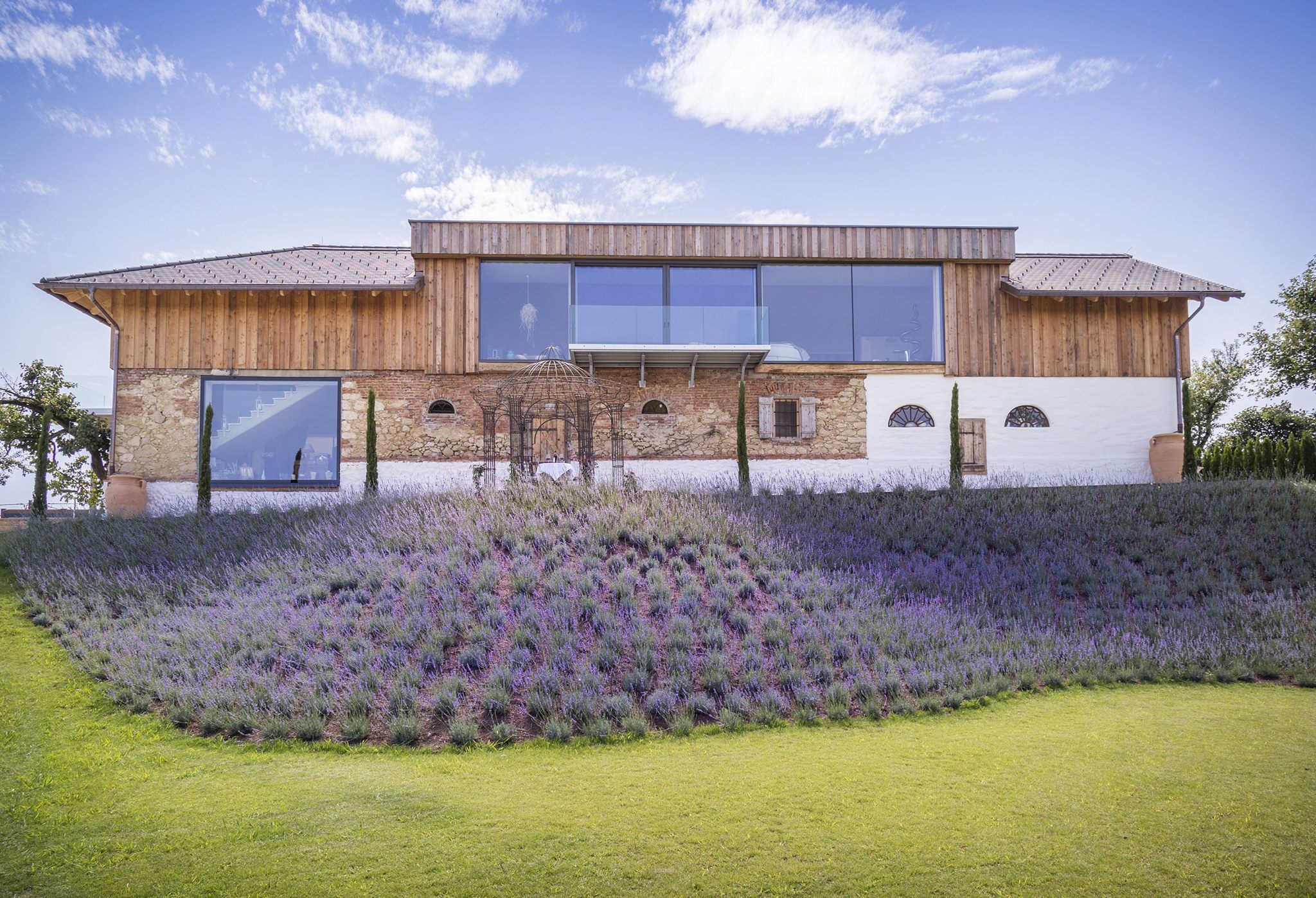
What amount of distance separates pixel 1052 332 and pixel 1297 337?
12.4m

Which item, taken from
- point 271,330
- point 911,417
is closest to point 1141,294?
point 911,417

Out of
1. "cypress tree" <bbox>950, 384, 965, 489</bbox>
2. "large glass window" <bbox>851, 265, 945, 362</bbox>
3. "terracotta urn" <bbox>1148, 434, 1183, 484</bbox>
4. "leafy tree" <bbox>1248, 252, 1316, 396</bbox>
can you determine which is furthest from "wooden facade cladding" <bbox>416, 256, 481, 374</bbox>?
"leafy tree" <bbox>1248, 252, 1316, 396</bbox>

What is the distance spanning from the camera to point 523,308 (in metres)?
18.4

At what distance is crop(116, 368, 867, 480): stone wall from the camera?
1762 centimetres

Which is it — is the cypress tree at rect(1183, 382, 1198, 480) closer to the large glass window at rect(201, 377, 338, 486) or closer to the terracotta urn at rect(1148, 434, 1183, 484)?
the terracotta urn at rect(1148, 434, 1183, 484)

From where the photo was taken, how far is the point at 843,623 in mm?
8742

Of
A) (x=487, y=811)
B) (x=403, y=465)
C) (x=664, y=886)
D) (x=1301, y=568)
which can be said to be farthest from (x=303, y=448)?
(x=1301, y=568)

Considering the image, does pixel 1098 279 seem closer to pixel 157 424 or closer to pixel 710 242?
pixel 710 242

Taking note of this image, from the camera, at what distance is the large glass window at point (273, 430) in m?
17.8

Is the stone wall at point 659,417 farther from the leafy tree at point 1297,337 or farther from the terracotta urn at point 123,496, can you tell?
the leafy tree at point 1297,337

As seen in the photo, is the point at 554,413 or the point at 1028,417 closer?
the point at 554,413

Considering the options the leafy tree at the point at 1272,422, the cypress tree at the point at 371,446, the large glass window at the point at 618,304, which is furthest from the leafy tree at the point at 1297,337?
the cypress tree at the point at 371,446

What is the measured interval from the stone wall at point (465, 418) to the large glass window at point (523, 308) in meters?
0.82

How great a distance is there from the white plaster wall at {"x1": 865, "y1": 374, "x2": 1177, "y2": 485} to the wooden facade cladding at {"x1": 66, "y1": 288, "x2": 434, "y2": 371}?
1051cm
